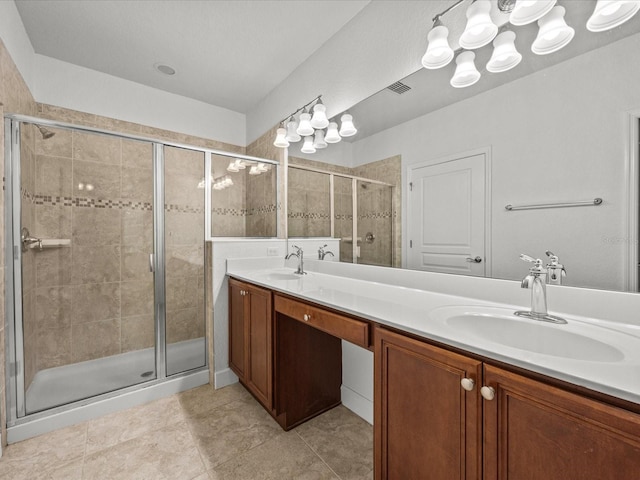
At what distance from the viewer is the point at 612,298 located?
0.91 meters

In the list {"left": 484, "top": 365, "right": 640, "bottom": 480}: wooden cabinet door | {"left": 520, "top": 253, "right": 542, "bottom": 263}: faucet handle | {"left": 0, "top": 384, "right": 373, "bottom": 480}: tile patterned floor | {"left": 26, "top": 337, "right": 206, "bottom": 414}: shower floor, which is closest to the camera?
{"left": 484, "top": 365, "right": 640, "bottom": 480}: wooden cabinet door

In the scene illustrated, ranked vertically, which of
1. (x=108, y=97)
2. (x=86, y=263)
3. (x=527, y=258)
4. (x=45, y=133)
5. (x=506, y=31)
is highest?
(x=108, y=97)

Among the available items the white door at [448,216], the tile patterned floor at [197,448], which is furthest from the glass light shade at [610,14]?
the tile patterned floor at [197,448]

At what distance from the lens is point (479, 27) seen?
1.18m

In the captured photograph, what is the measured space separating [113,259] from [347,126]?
2.09 metres

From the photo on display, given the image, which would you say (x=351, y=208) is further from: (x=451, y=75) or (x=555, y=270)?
(x=555, y=270)

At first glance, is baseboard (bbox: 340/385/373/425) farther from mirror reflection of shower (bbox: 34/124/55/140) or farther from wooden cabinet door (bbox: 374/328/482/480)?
mirror reflection of shower (bbox: 34/124/55/140)

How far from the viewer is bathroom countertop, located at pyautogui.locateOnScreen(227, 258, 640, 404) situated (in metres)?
0.56

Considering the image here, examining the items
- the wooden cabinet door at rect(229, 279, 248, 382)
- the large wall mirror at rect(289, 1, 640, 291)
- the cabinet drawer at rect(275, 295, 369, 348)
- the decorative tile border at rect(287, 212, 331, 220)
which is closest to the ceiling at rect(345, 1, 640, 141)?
the large wall mirror at rect(289, 1, 640, 291)

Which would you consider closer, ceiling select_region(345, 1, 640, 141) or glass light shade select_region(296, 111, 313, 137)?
ceiling select_region(345, 1, 640, 141)

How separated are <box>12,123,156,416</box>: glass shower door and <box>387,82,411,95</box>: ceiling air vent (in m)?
1.76

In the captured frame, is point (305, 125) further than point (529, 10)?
Yes

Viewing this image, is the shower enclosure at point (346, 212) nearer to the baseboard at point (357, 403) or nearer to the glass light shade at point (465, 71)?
the glass light shade at point (465, 71)

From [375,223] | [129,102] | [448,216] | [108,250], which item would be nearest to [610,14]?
[448,216]
